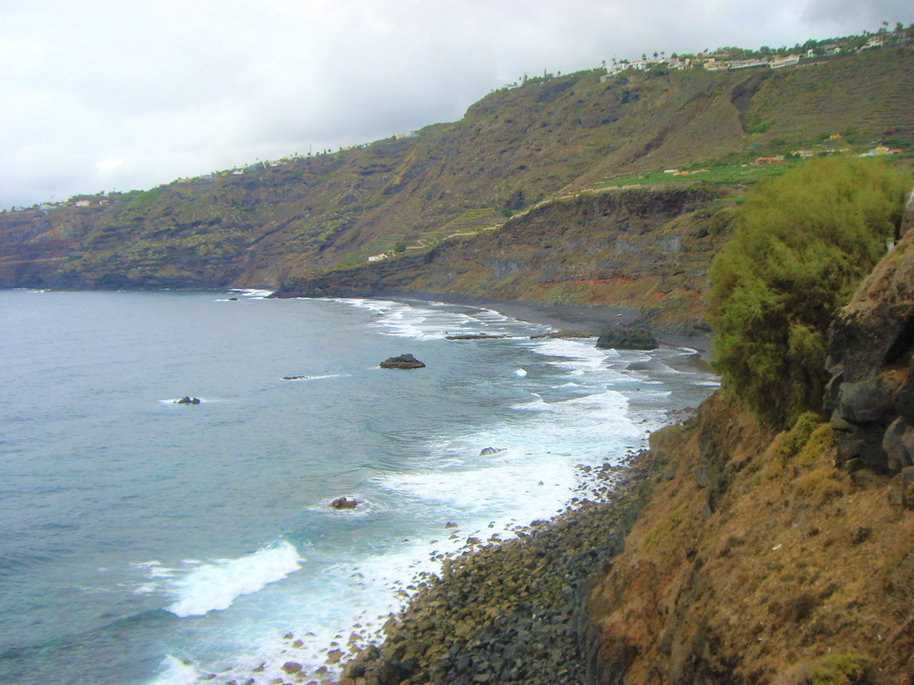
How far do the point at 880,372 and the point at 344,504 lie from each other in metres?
16.7

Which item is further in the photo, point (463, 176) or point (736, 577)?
point (463, 176)

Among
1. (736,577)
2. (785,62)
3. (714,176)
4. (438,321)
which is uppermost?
(785,62)

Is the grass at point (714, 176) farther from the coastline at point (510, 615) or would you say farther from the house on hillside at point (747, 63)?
the coastline at point (510, 615)

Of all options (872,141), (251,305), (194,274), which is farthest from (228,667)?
(194,274)

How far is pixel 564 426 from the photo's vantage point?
30.0m

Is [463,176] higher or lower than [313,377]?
higher

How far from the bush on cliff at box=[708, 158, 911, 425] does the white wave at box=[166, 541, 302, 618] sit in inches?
481

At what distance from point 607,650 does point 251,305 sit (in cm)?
10595

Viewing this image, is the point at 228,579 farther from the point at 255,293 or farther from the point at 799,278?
the point at 255,293

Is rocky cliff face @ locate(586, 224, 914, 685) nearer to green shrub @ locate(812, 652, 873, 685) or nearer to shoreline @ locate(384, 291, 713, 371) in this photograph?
green shrub @ locate(812, 652, 873, 685)

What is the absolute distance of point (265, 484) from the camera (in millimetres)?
25188

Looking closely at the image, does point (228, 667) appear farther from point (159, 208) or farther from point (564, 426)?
point (159, 208)

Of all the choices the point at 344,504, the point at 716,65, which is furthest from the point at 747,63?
the point at 344,504

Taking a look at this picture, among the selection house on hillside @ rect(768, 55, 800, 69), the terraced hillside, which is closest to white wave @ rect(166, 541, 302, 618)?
the terraced hillside
